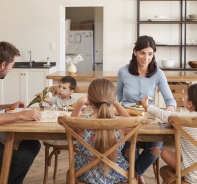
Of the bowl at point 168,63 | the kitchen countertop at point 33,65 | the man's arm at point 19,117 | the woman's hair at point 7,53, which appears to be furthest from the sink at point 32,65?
the man's arm at point 19,117

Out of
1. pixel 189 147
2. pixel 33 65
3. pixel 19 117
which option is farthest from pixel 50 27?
pixel 189 147

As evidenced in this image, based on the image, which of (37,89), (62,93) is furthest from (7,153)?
(37,89)

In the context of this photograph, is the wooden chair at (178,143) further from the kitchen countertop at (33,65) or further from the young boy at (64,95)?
the kitchen countertop at (33,65)

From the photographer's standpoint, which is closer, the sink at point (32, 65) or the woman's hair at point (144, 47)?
the woman's hair at point (144, 47)

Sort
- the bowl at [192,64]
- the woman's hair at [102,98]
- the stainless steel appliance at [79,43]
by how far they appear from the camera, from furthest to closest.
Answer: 1. the stainless steel appliance at [79,43]
2. the bowl at [192,64]
3. the woman's hair at [102,98]

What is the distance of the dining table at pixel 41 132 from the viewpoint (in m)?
2.44

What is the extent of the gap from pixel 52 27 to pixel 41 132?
5.28 m

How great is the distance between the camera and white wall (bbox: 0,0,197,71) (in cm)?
757

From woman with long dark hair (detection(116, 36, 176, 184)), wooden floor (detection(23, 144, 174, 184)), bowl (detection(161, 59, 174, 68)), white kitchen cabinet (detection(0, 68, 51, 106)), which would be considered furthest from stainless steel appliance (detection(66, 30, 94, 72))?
woman with long dark hair (detection(116, 36, 176, 184))

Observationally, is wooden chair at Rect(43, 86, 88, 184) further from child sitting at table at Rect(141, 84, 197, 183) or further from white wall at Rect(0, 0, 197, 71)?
white wall at Rect(0, 0, 197, 71)

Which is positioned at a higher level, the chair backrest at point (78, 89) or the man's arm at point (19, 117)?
the chair backrest at point (78, 89)

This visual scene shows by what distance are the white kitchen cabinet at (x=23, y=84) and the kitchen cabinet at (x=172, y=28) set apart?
1.95 m

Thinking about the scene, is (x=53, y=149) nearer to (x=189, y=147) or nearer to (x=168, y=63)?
(x=189, y=147)

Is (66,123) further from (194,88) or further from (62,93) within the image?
(62,93)
